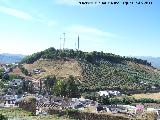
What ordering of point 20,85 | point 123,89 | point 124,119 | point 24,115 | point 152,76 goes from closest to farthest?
point 124,119, point 24,115, point 20,85, point 123,89, point 152,76

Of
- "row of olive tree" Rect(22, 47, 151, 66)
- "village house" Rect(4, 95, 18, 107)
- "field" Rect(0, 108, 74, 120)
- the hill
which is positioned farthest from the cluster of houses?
"field" Rect(0, 108, 74, 120)

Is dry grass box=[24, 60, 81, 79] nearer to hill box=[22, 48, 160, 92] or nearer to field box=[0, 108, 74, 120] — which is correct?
hill box=[22, 48, 160, 92]

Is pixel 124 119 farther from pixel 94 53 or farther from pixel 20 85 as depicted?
pixel 94 53

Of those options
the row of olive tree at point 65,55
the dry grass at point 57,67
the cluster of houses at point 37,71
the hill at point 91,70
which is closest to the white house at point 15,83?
the hill at point 91,70

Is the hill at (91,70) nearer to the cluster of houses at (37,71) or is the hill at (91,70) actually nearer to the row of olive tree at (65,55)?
the row of olive tree at (65,55)

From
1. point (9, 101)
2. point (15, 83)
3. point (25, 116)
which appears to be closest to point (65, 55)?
point (15, 83)

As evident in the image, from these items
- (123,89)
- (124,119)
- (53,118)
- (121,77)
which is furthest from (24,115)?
(121,77)

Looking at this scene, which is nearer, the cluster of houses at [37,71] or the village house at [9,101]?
the village house at [9,101]

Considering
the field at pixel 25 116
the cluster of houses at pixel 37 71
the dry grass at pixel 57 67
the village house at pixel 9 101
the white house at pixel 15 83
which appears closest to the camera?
the field at pixel 25 116
